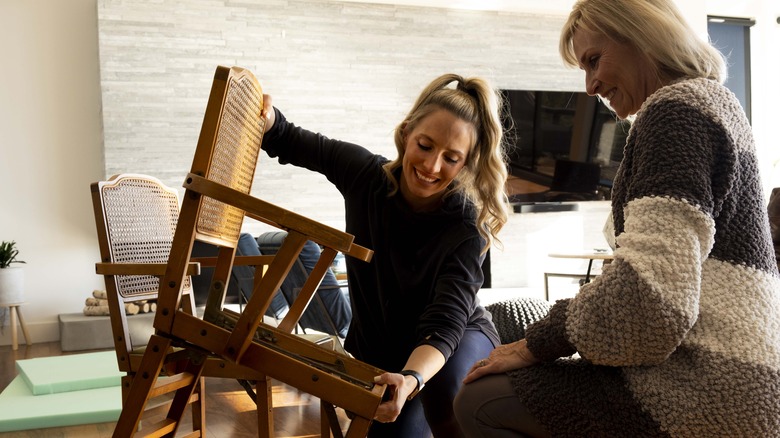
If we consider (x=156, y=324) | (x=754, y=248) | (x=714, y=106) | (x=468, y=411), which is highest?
(x=714, y=106)

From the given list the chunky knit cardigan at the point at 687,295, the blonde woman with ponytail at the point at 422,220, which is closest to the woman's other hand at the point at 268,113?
the blonde woman with ponytail at the point at 422,220

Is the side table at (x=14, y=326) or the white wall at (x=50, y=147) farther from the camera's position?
the white wall at (x=50, y=147)

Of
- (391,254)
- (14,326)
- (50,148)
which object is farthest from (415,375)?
(50,148)

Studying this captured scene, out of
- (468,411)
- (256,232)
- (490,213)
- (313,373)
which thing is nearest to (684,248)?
(468,411)

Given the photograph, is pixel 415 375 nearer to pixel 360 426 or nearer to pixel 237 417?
pixel 360 426

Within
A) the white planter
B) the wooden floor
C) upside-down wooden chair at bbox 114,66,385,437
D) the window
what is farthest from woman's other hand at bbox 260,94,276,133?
the window

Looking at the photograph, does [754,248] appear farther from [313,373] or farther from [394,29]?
[394,29]

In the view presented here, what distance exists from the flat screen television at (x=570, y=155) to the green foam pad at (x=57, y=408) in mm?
4478

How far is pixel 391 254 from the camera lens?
6.81 ft

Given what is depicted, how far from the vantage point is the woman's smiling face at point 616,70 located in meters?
1.42

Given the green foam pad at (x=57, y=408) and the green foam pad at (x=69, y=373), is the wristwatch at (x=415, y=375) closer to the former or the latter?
the green foam pad at (x=57, y=408)

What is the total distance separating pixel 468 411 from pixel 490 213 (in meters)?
0.71

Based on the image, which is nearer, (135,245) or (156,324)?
(156,324)

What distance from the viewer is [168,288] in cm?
149
